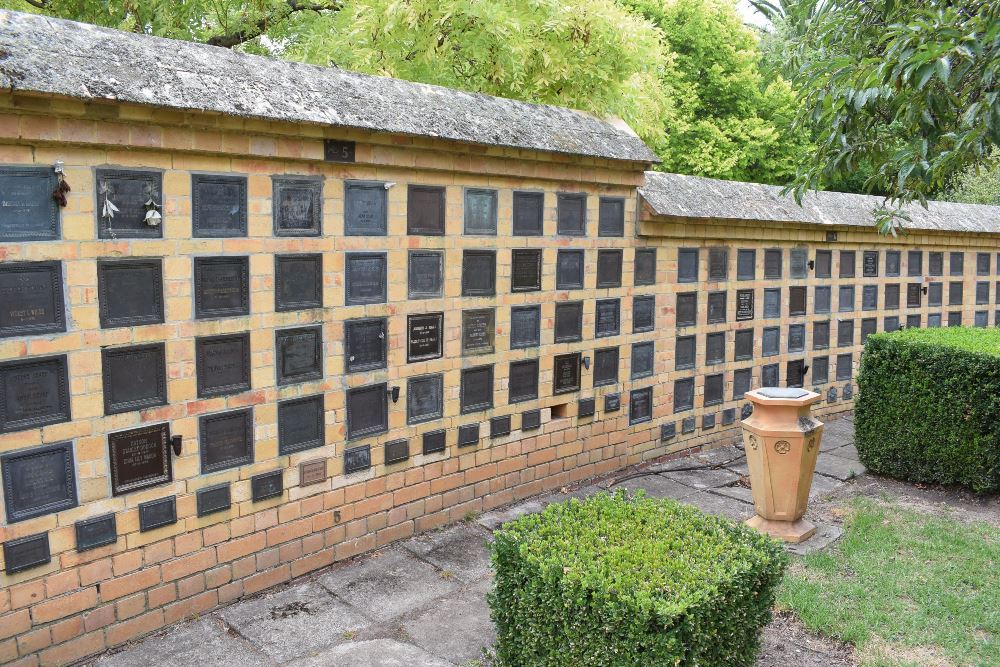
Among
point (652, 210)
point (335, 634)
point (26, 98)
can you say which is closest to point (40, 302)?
point (26, 98)

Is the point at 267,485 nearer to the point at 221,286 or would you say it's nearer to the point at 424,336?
the point at 221,286

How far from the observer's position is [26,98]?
346cm

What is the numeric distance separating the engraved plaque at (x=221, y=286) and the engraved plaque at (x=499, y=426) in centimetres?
220

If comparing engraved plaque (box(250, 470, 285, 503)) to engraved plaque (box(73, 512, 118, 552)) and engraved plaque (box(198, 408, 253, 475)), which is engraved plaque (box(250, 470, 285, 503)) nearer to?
engraved plaque (box(198, 408, 253, 475))

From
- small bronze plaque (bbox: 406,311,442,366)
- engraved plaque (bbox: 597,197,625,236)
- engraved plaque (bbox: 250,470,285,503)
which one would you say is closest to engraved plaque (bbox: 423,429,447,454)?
small bronze plaque (bbox: 406,311,442,366)

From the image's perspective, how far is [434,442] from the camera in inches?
220

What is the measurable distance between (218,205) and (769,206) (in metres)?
5.75

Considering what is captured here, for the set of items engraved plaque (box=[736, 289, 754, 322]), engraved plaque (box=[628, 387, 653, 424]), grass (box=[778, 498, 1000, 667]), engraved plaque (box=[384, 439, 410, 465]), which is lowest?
grass (box=[778, 498, 1000, 667])

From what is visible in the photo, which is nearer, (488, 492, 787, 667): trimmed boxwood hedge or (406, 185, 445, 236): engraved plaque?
(488, 492, 787, 667): trimmed boxwood hedge

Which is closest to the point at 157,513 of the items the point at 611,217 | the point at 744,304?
the point at 611,217

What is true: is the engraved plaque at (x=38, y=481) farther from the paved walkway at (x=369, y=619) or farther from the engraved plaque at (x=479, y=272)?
the engraved plaque at (x=479, y=272)

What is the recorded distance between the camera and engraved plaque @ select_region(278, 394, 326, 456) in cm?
470

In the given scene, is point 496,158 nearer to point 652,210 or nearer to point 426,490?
point 652,210

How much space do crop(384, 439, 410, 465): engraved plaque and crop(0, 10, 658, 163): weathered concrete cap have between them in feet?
6.63
